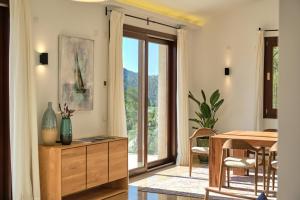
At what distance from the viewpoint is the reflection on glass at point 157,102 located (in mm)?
7586

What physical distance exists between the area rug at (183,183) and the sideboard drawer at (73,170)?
1.12 meters

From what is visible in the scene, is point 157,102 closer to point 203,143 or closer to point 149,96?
point 149,96

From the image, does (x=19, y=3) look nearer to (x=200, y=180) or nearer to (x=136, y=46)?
(x=136, y=46)

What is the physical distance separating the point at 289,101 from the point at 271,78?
6357 mm

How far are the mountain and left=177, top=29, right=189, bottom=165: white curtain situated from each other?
1.74ft

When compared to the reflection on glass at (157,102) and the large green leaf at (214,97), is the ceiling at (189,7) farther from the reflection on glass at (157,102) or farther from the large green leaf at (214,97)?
the large green leaf at (214,97)

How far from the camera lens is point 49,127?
5.01 metres

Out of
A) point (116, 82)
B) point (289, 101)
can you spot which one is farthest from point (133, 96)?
point (289, 101)

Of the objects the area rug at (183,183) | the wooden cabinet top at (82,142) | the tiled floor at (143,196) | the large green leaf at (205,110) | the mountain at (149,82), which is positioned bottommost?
the tiled floor at (143,196)

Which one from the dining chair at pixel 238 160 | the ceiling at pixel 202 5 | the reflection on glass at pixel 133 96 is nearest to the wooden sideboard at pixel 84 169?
the reflection on glass at pixel 133 96

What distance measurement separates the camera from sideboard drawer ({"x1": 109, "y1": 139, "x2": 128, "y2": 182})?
5.73m

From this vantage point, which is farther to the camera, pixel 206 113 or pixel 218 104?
pixel 218 104

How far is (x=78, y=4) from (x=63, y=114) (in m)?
1.56

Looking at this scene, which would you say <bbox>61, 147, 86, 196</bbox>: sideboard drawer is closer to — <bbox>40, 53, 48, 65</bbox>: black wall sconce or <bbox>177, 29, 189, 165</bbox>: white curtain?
<bbox>40, 53, 48, 65</bbox>: black wall sconce
